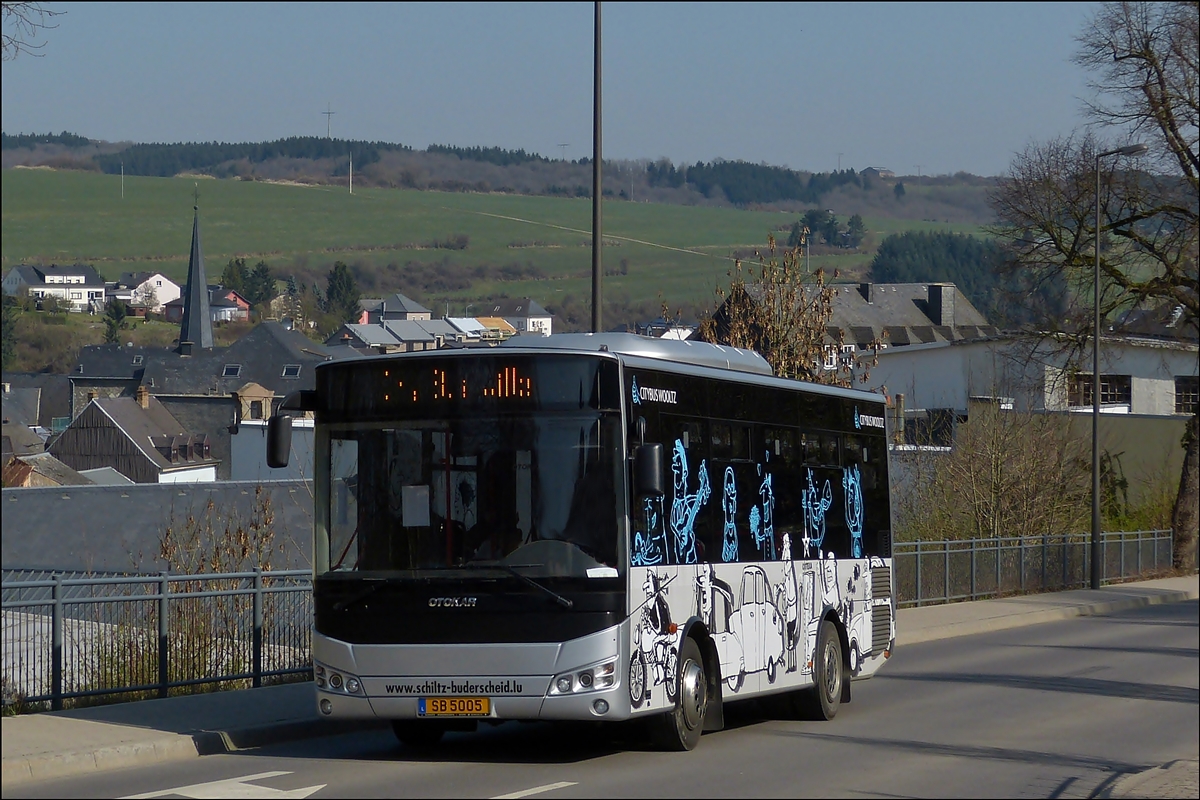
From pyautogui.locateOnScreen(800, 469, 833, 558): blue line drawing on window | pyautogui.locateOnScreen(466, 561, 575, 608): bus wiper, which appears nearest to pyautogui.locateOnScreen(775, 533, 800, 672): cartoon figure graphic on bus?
pyautogui.locateOnScreen(800, 469, 833, 558): blue line drawing on window

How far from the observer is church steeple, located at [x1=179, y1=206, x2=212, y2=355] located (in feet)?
369

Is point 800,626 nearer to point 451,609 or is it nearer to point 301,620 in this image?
point 451,609

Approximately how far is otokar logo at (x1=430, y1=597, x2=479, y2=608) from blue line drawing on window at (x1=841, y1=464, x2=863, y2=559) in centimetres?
547

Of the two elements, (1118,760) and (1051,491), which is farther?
(1051,491)

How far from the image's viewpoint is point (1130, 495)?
163 feet

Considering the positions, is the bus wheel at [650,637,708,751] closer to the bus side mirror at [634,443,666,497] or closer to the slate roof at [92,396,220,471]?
the bus side mirror at [634,443,666,497]

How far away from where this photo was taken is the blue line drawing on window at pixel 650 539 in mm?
10805

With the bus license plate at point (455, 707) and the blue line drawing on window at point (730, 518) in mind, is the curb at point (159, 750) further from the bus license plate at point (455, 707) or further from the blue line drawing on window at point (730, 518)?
the blue line drawing on window at point (730, 518)

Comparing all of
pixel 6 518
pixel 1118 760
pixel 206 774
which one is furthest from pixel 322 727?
pixel 1118 760

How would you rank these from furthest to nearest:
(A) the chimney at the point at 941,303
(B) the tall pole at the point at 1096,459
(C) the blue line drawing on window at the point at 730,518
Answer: (A) the chimney at the point at 941,303, (B) the tall pole at the point at 1096,459, (C) the blue line drawing on window at the point at 730,518

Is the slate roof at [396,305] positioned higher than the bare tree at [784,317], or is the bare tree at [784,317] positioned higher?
the slate roof at [396,305]

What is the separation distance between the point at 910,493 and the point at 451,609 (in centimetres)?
2638

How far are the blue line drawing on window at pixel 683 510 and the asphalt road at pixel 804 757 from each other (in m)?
1.55

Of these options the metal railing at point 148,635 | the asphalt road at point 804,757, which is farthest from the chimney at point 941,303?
the metal railing at point 148,635
